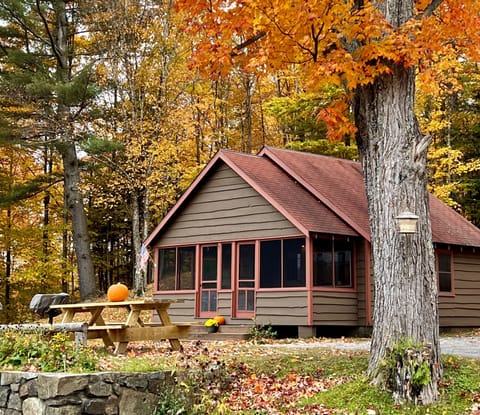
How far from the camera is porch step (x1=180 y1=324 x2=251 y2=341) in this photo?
15.9 metres

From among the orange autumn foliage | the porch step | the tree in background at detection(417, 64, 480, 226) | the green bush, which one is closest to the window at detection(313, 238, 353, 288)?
the porch step

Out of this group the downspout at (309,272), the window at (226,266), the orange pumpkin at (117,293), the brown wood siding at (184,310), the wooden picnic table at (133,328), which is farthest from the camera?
the brown wood siding at (184,310)

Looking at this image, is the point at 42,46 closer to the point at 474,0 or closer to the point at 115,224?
the point at 115,224

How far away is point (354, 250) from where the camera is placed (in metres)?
16.9

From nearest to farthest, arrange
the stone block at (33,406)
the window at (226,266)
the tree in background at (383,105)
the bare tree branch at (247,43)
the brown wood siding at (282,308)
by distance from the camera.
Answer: the stone block at (33,406) → the tree in background at (383,105) → the bare tree branch at (247,43) → the brown wood siding at (282,308) → the window at (226,266)

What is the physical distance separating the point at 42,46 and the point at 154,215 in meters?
9.00

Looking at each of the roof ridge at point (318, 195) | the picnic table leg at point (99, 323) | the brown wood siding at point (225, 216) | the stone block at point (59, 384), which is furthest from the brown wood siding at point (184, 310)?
the stone block at point (59, 384)

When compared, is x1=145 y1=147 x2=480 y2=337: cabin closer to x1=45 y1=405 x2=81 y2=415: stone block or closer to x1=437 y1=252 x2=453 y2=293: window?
x1=437 y1=252 x2=453 y2=293: window

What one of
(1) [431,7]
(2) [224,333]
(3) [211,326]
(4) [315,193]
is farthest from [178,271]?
(1) [431,7]

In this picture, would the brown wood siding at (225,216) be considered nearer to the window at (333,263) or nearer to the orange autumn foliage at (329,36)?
the window at (333,263)

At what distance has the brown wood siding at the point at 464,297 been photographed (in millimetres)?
18453

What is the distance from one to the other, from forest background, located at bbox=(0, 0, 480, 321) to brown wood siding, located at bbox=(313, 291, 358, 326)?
705 cm

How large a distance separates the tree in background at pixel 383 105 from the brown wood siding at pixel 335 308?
7.71 metres

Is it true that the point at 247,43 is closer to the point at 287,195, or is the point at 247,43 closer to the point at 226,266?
the point at 287,195
